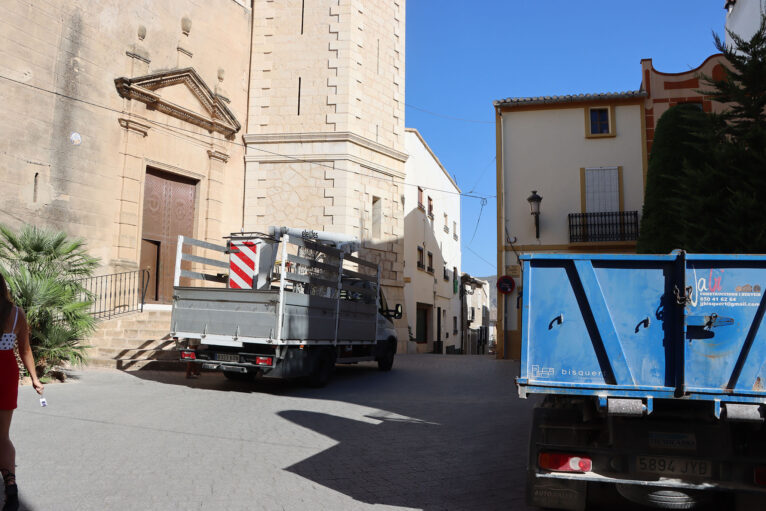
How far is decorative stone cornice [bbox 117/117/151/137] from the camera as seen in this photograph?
54.9ft

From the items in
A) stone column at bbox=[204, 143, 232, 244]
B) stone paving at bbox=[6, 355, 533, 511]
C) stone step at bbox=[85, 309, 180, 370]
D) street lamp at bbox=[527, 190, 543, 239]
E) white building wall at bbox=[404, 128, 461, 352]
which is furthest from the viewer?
white building wall at bbox=[404, 128, 461, 352]

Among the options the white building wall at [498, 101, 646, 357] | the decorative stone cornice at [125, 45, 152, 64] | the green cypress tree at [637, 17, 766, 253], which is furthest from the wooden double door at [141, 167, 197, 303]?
the green cypress tree at [637, 17, 766, 253]

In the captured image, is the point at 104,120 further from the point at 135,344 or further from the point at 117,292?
the point at 135,344

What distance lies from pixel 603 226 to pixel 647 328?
1580cm

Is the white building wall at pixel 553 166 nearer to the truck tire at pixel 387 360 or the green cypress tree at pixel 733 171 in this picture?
the truck tire at pixel 387 360

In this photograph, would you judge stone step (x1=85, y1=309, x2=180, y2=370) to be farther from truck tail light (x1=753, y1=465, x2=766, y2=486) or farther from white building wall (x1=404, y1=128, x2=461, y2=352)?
truck tail light (x1=753, y1=465, x2=766, y2=486)

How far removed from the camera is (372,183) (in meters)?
21.0

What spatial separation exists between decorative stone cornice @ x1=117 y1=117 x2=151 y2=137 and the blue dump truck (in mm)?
15115

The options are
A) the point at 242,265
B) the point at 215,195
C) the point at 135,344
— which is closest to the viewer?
the point at 242,265

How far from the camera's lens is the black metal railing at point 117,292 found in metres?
15.7

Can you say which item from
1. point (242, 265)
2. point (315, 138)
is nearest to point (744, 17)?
point (315, 138)

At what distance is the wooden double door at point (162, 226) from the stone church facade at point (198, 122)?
4cm

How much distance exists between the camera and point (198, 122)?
62.6 feet

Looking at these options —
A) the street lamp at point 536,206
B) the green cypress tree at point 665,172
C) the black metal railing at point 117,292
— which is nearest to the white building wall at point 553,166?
the street lamp at point 536,206
